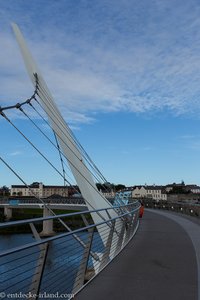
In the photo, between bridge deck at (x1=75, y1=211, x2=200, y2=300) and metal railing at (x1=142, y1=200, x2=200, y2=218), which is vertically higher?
metal railing at (x1=142, y1=200, x2=200, y2=218)

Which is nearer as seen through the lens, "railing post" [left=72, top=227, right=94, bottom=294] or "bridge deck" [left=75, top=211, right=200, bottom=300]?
"bridge deck" [left=75, top=211, right=200, bottom=300]

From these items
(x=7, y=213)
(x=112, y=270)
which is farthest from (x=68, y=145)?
(x=7, y=213)

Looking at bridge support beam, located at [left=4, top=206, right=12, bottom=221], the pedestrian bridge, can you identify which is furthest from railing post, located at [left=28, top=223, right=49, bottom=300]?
bridge support beam, located at [left=4, top=206, right=12, bottom=221]

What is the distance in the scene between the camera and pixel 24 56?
20.9m

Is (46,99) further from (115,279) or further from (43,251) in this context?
(43,251)

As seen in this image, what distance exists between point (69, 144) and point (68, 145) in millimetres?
121

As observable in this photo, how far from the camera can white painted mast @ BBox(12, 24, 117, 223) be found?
18094 mm

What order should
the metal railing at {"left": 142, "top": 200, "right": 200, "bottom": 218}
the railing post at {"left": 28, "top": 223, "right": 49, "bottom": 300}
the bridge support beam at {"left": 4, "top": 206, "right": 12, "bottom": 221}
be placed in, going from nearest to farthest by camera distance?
1. the railing post at {"left": 28, "top": 223, "right": 49, "bottom": 300}
2. the metal railing at {"left": 142, "top": 200, "right": 200, "bottom": 218}
3. the bridge support beam at {"left": 4, "top": 206, "right": 12, "bottom": 221}

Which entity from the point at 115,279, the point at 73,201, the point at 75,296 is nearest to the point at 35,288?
the point at 75,296

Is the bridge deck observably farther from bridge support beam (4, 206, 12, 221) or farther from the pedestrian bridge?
bridge support beam (4, 206, 12, 221)

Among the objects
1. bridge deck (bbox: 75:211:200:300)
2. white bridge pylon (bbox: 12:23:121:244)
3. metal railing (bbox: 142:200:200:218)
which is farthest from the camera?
metal railing (bbox: 142:200:200:218)

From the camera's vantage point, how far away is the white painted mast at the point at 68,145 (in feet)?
59.4

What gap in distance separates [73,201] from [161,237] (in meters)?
75.3

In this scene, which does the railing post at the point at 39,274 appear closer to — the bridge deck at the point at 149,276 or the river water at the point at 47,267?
the river water at the point at 47,267
